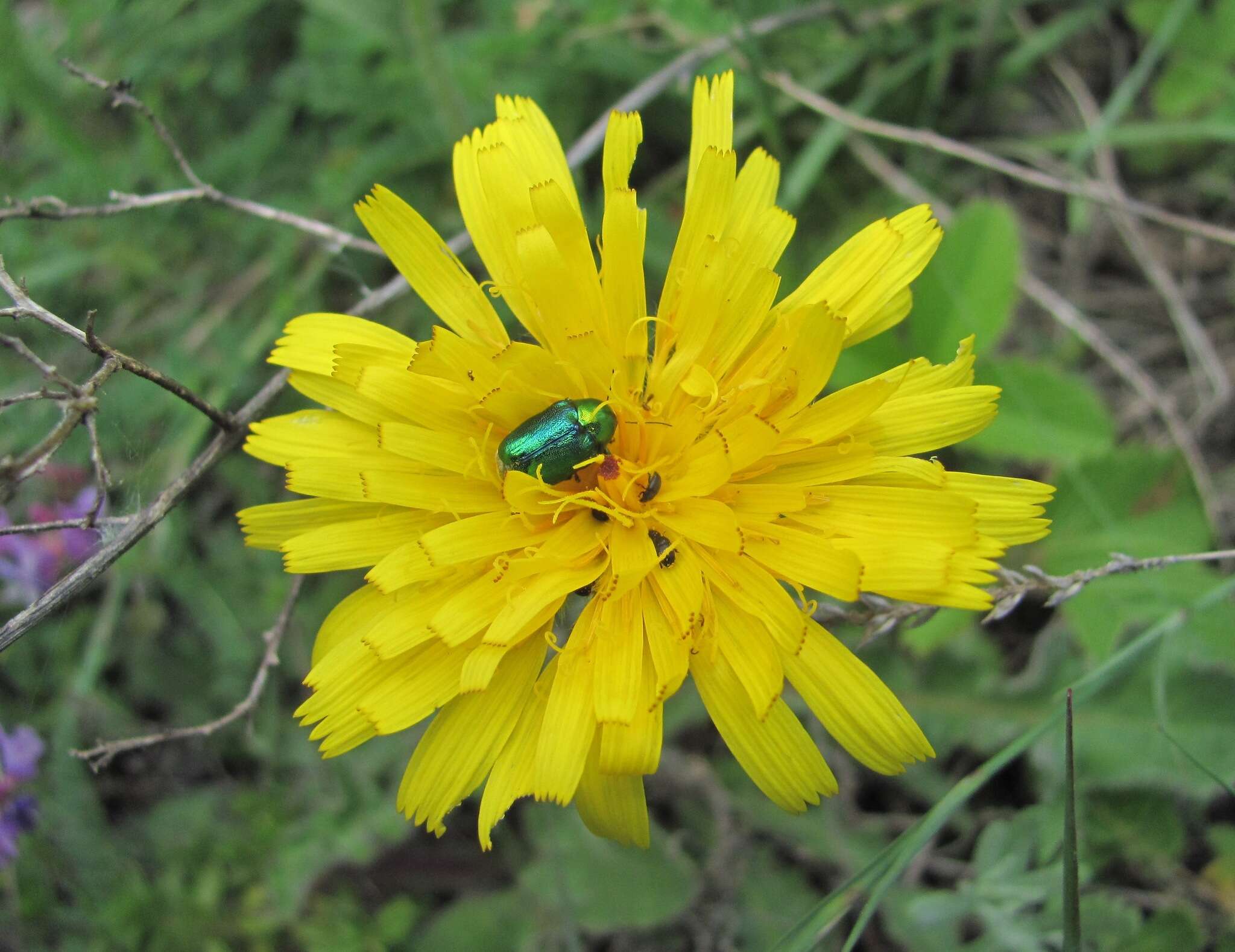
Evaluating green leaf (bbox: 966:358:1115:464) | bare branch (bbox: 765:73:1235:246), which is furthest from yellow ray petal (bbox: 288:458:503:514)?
bare branch (bbox: 765:73:1235:246)

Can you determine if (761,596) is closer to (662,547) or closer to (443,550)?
(662,547)

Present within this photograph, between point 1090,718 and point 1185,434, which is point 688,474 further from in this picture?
point 1185,434

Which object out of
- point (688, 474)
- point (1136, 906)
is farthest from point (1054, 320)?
point (688, 474)

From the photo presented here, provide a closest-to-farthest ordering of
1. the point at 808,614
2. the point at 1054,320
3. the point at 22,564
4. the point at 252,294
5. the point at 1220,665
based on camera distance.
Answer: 1. the point at 808,614
2. the point at 1220,665
3. the point at 22,564
4. the point at 1054,320
5. the point at 252,294

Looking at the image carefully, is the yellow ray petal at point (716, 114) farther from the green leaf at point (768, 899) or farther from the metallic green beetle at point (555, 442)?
the green leaf at point (768, 899)

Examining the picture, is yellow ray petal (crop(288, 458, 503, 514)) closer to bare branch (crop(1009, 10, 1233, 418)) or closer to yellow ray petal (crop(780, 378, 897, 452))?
yellow ray petal (crop(780, 378, 897, 452))
